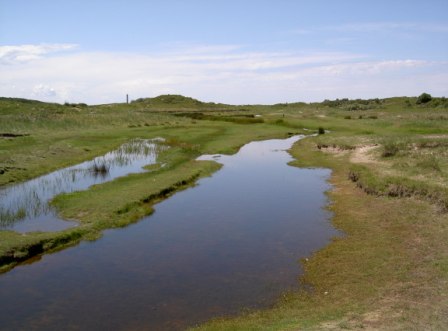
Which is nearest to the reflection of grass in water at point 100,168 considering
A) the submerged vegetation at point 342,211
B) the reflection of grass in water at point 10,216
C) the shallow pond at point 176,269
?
the submerged vegetation at point 342,211

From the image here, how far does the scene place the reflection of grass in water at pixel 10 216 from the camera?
70.2 ft

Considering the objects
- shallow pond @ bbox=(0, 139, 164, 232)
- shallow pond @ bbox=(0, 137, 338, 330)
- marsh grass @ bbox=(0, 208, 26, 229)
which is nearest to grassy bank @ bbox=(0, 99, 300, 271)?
shallow pond @ bbox=(0, 139, 164, 232)

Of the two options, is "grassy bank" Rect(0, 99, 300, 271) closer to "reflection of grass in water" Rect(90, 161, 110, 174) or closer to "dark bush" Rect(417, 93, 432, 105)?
"reflection of grass in water" Rect(90, 161, 110, 174)

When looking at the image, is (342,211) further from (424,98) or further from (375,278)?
(424,98)

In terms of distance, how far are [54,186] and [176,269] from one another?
15221 millimetres

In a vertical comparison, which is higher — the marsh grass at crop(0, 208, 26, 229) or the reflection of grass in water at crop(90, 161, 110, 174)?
the reflection of grass in water at crop(90, 161, 110, 174)

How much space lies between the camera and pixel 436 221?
19547 mm

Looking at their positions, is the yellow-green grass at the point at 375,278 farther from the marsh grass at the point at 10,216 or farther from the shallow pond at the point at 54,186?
the marsh grass at the point at 10,216

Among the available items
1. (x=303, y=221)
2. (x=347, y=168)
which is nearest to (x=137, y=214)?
(x=303, y=221)

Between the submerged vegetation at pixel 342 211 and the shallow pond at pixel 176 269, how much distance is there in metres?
0.88

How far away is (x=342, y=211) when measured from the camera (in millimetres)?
23578

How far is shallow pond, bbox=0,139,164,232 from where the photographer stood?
2159 centimetres

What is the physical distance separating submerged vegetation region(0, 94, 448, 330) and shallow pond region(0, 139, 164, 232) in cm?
94

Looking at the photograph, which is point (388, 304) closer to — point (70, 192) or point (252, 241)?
point (252, 241)
